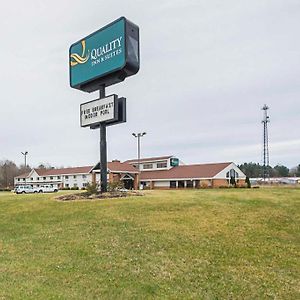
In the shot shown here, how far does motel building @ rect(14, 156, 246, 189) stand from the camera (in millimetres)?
52156

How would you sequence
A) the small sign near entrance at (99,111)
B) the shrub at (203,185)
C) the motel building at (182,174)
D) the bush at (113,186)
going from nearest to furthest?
the small sign near entrance at (99,111), the bush at (113,186), the shrub at (203,185), the motel building at (182,174)

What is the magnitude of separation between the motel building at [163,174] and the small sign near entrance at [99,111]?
100 ft

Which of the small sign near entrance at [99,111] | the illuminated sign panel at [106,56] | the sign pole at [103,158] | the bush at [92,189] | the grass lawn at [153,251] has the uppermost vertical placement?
the illuminated sign panel at [106,56]

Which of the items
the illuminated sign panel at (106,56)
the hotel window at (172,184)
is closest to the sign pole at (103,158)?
the illuminated sign panel at (106,56)

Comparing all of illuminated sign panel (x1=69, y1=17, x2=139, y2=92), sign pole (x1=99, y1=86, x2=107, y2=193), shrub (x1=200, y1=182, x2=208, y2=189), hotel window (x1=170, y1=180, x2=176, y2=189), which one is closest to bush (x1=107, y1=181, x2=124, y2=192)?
sign pole (x1=99, y1=86, x2=107, y2=193)

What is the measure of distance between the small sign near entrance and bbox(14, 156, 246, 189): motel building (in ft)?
100

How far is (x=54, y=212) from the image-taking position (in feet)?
44.0

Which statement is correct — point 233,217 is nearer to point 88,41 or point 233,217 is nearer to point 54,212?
point 54,212

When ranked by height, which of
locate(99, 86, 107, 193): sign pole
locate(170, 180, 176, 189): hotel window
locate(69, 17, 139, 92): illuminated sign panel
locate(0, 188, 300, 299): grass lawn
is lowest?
locate(170, 180, 176, 189): hotel window

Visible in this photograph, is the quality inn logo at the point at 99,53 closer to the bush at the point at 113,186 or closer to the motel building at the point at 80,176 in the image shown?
the bush at the point at 113,186

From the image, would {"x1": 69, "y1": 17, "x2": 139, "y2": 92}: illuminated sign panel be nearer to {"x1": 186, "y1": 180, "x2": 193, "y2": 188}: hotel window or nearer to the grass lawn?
the grass lawn

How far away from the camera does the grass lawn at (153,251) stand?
639 cm

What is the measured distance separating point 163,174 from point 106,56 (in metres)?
41.5

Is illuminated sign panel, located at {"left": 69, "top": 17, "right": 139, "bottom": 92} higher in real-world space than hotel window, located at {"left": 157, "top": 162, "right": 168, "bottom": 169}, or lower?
higher
